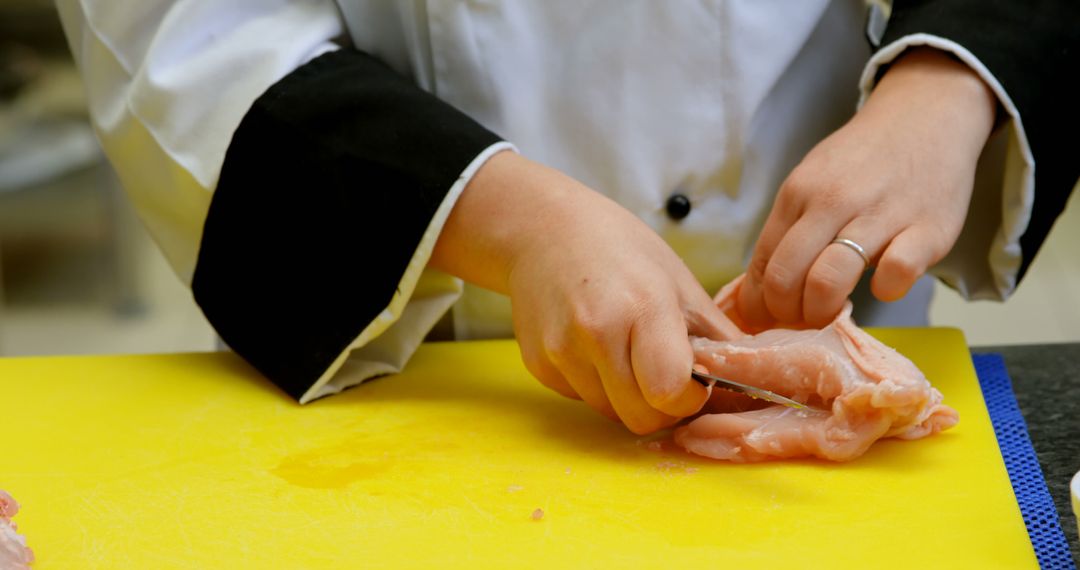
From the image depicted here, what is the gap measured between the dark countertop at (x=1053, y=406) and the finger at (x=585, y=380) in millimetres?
372

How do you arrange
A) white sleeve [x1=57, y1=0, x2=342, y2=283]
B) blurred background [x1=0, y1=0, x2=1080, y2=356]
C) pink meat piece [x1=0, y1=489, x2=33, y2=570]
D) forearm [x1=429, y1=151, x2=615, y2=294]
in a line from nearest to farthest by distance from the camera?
pink meat piece [x1=0, y1=489, x2=33, y2=570]
forearm [x1=429, y1=151, x2=615, y2=294]
white sleeve [x1=57, y1=0, x2=342, y2=283]
blurred background [x1=0, y1=0, x2=1080, y2=356]

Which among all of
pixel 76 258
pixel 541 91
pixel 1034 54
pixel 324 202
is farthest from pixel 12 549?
pixel 76 258

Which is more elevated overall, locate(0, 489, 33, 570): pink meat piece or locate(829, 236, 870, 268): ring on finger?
locate(829, 236, 870, 268): ring on finger

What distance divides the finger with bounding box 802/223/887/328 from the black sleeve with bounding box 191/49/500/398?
12.7 inches

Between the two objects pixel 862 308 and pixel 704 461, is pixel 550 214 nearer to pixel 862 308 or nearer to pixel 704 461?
pixel 704 461

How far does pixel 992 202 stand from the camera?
1323 mm

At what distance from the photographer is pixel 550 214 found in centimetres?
106

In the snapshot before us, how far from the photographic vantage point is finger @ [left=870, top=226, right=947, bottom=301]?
1.07 meters

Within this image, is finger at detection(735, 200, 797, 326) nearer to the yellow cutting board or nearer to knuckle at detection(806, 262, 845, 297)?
knuckle at detection(806, 262, 845, 297)

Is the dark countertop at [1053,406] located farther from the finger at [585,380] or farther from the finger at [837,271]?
the finger at [585,380]

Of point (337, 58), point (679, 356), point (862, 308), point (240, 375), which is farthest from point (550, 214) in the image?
point (862, 308)

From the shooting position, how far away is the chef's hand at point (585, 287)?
3.20 ft

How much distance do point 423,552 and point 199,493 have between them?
0.22 metres

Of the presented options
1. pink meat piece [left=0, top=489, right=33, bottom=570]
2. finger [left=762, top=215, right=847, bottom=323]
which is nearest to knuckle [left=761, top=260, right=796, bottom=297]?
finger [left=762, top=215, right=847, bottom=323]
